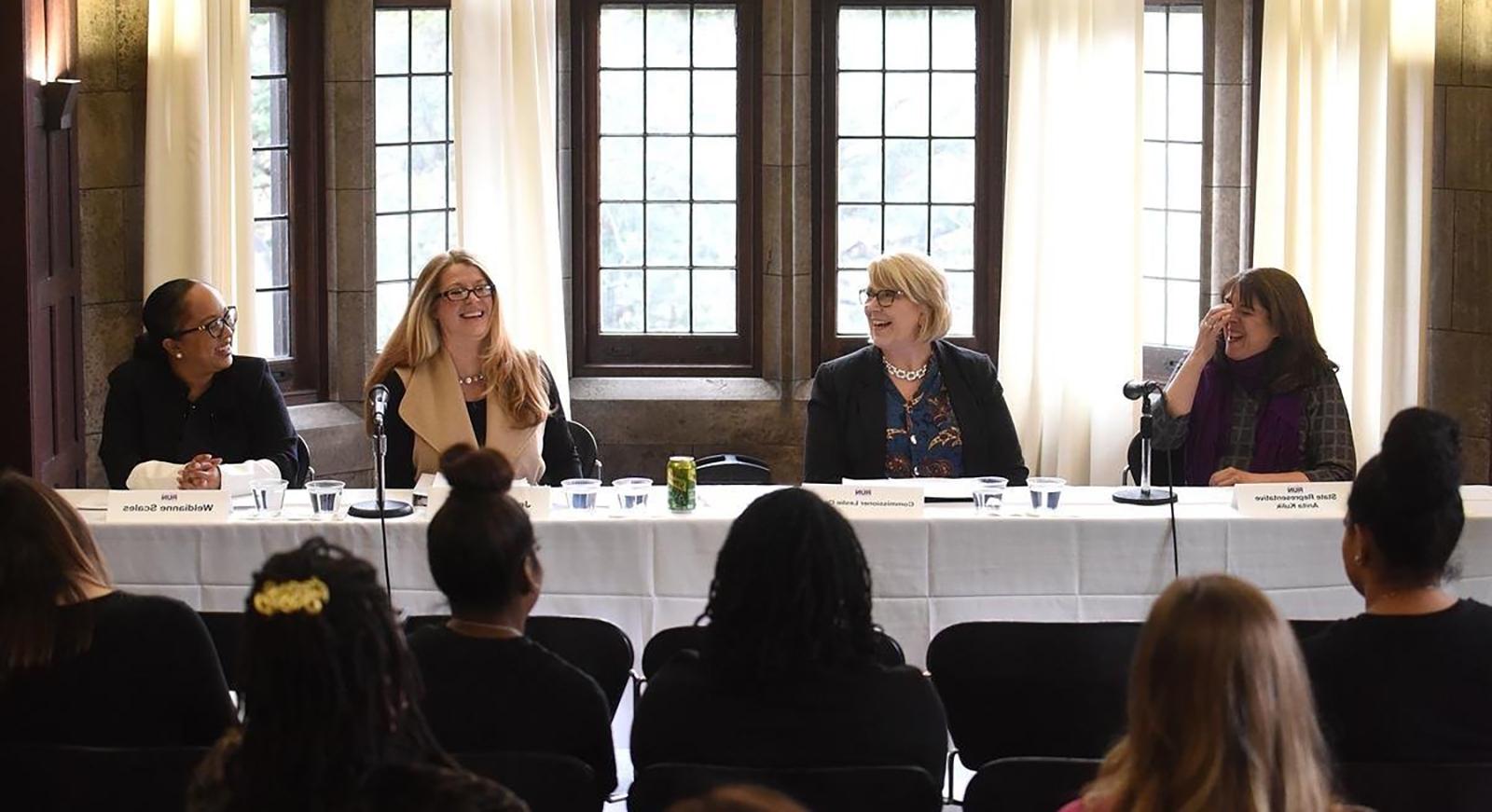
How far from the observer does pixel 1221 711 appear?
2070 mm

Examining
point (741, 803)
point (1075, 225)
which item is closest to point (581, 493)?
point (741, 803)

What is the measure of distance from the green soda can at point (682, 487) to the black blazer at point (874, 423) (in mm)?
741

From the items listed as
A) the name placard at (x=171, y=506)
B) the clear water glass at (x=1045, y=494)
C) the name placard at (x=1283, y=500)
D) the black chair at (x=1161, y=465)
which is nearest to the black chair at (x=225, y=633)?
the name placard at (x=171, y=506)

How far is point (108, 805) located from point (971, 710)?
1.47 metres

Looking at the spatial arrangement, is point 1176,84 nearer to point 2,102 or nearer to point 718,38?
point 718,38

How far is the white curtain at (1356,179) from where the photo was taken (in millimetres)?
6445

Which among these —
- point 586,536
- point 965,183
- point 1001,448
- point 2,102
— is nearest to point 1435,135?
point 965,183

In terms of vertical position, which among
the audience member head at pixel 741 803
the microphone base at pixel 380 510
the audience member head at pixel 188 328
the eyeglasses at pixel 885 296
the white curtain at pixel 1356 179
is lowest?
the microphone base at pixel 380 510

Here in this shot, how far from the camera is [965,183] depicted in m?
7.54

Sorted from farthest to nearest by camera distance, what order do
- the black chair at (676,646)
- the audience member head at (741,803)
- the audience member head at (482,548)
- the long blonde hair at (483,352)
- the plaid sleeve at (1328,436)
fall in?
the long blonde hair at (483,352)
the plaid sleeve at (1328,436)
the black chair at (676,646)
the audience member head at (482,548)
the audience member head at (741,803)

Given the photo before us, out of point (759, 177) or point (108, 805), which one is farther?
point (759, 177)

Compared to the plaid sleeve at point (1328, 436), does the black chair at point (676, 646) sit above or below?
below

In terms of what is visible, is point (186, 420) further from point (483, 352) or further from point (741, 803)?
point (741, 803)

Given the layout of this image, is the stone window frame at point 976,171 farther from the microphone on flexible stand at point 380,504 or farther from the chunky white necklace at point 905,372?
the microphone on flexible stand at point 380,504
